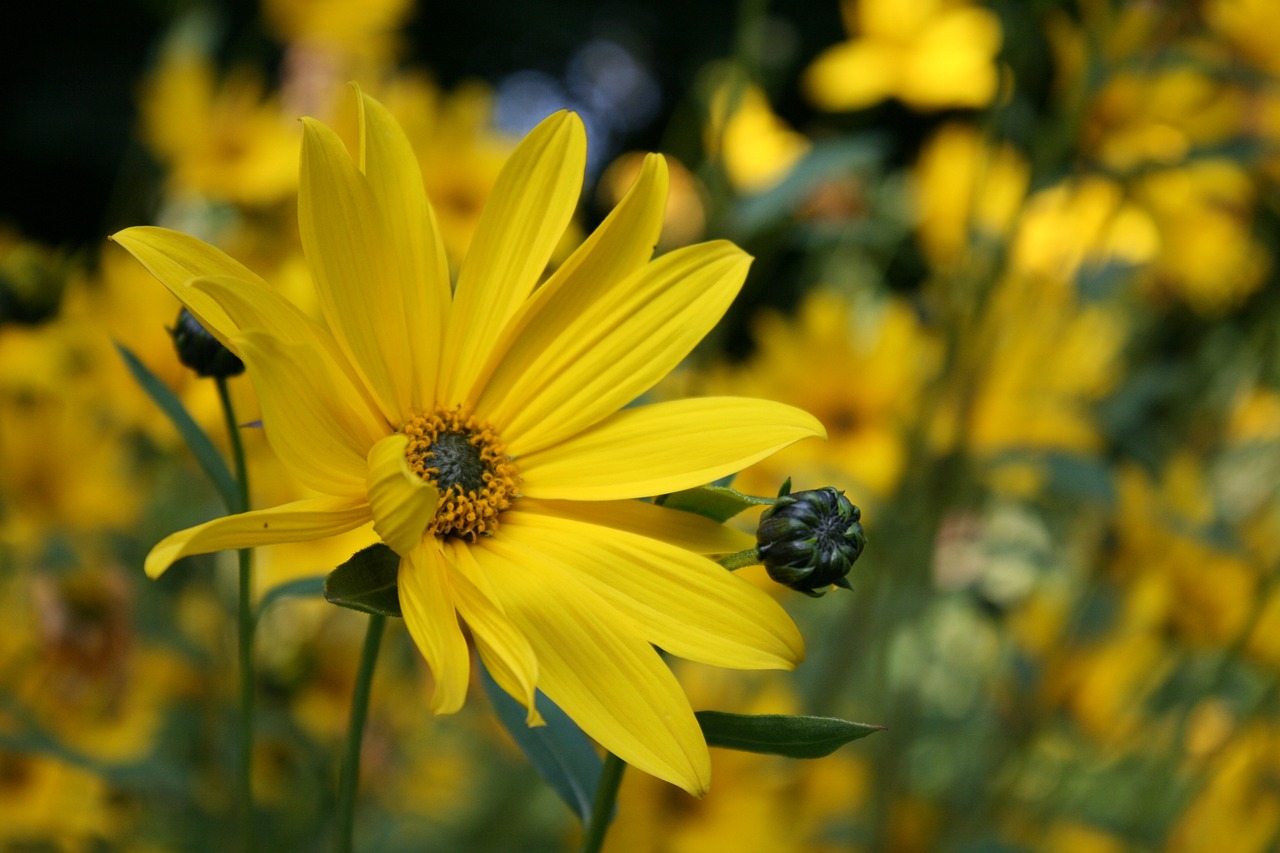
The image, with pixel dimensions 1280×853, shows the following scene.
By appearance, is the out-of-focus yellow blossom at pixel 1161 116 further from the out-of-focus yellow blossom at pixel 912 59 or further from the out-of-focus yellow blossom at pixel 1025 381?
the out-of-focus yellow blossom at pixel 912 59

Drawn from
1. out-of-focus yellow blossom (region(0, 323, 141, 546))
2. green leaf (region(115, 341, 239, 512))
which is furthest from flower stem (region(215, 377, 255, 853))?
out-of-focus yellow blossom (region(0, 323, 141, 546))

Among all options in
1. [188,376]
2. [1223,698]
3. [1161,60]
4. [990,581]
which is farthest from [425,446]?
[1223,698]

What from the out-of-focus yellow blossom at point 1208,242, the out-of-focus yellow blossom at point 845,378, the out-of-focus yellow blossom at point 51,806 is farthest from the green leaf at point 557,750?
the out-of-focus yellow blossom at point 1208,242

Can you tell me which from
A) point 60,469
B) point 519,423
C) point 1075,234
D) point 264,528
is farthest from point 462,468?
point 1075,234

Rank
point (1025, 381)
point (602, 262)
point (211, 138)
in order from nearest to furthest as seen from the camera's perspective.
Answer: point (602, 262) < point (1025, 381) < point (211, 138)

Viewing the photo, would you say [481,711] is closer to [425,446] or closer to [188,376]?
[188,376]

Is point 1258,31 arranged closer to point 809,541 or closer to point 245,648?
point 809,541
